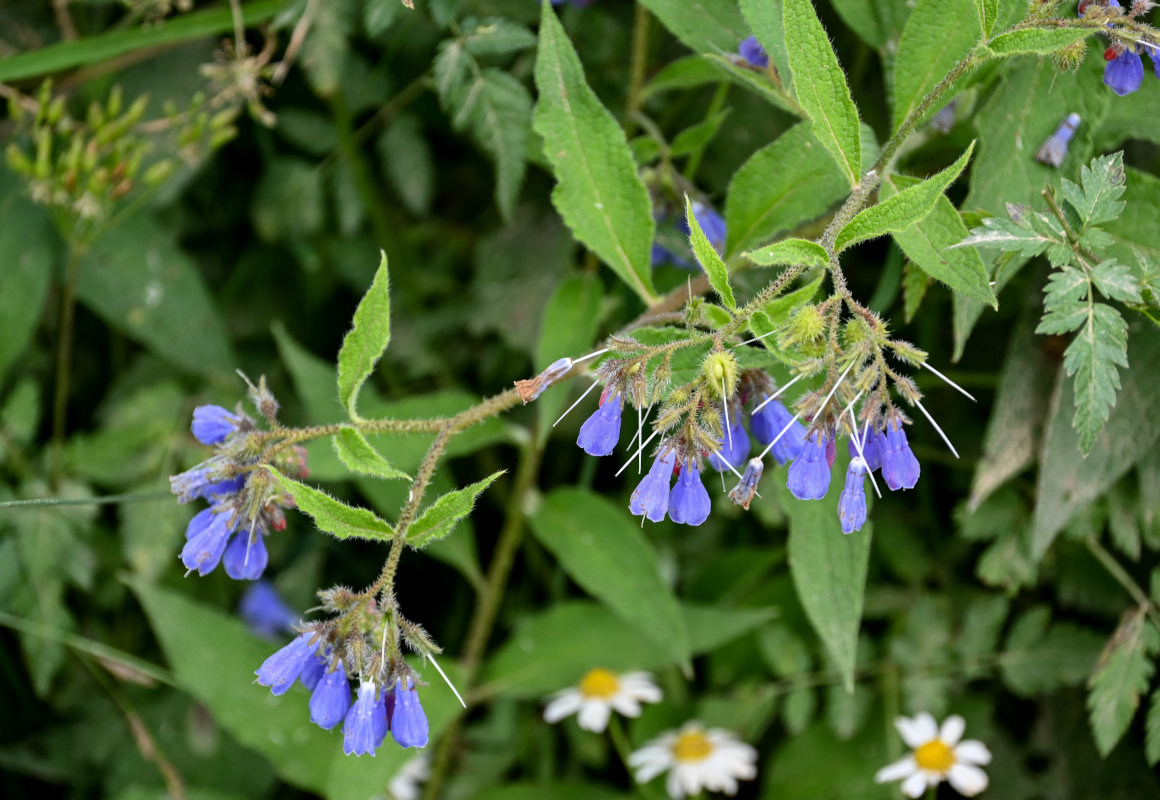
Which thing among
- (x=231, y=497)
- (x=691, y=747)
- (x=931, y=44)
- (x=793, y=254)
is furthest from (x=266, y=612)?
(x=931, y=44)

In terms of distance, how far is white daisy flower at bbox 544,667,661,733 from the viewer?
2914 millimetres

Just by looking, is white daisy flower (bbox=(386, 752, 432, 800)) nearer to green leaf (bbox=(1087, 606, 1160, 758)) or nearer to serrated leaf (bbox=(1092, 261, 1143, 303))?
green leaf (bbox=(1087, 606, 1160, 758))

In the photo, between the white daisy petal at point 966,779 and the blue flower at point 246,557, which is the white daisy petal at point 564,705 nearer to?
the white daisy petal at point 966,779

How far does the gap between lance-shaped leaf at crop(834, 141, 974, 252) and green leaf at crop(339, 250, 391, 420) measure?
2.95 ft

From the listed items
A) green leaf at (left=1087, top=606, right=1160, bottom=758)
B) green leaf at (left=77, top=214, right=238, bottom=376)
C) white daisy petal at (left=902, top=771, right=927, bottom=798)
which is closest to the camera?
green leaf at (left=1087, top=606, right=1160, bottom=758)

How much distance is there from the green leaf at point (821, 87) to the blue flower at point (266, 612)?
2580 millimetres

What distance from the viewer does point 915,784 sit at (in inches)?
102

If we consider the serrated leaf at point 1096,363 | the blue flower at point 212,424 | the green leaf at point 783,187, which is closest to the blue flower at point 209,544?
the blue flower at point 212,424

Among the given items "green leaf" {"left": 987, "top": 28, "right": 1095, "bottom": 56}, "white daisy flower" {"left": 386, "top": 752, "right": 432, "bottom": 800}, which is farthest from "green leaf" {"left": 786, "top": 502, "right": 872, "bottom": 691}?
"white daisy flower" {"left": 386, "top": 752, "right": 432, "bottom": 800}

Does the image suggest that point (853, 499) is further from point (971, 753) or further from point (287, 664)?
point (971, 753)

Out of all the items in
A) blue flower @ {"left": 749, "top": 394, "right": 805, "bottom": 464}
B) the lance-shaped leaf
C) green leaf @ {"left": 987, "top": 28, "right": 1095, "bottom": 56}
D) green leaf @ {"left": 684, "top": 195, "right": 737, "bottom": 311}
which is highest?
green leaf @ {"left": 987, "top": 28, "right": 1095, "bottom": 56}

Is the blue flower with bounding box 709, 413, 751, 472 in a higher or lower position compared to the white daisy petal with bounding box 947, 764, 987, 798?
higher

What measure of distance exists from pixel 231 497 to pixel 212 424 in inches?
7.5

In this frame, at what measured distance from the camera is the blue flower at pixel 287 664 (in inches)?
72.4
